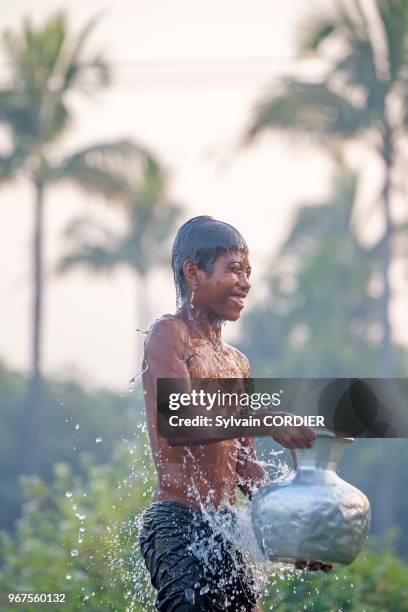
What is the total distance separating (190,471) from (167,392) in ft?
0.86

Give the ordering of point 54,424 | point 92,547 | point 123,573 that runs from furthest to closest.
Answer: point 54,424
point 92,547
point 123,573

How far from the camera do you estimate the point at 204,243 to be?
15.8 feet

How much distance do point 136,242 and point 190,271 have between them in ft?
87.3

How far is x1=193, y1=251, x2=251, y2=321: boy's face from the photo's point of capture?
15.8ft

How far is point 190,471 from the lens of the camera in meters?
4.70

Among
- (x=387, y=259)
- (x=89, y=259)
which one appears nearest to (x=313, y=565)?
(x=387, y=259)

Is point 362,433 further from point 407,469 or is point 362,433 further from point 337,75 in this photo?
point 407,469

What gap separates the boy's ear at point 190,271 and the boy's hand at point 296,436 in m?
0.65

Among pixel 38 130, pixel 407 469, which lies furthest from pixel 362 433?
pixel 38 130

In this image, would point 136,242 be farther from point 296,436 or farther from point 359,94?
point 296,436

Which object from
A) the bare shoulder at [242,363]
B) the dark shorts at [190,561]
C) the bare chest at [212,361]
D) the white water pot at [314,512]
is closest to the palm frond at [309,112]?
the bare shoulder at [242,363]

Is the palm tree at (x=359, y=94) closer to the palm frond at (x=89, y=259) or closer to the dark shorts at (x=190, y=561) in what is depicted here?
the palm frond at (x=89, y=259)

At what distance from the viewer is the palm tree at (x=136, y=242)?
2961 cm

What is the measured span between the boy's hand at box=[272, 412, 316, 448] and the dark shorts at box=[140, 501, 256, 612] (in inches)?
15.7
